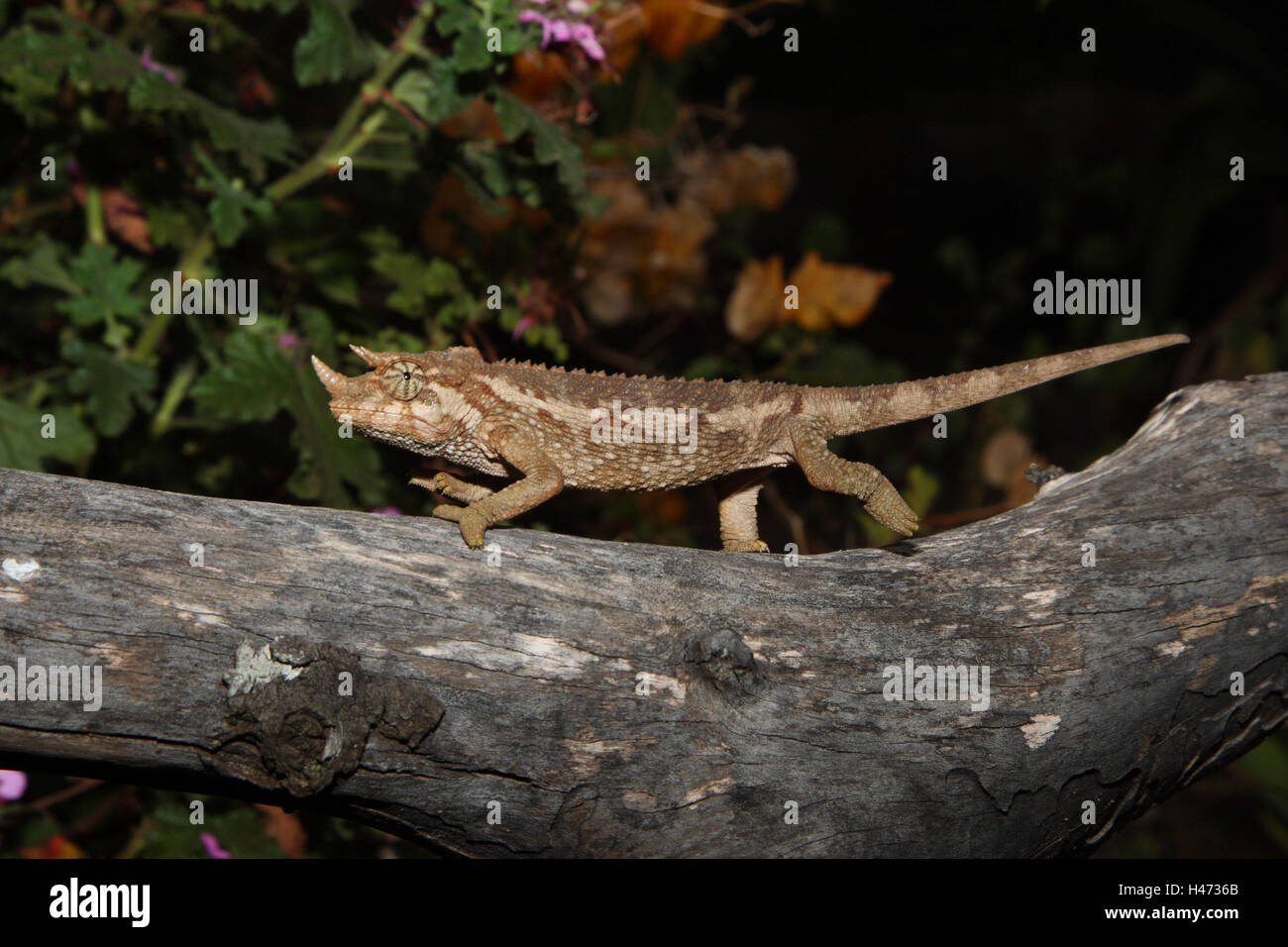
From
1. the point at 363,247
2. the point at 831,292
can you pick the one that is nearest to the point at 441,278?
the point at 363,247

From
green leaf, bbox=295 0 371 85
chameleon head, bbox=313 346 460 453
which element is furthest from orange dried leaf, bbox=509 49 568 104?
chameleon head, bbox=313 346 460 453

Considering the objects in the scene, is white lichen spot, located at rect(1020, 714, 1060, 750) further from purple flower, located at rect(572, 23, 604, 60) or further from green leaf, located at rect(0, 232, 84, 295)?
green leaf, located at rect(0, 232, 84, 295)

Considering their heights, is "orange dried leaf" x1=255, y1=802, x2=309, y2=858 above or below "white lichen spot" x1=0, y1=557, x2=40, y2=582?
below

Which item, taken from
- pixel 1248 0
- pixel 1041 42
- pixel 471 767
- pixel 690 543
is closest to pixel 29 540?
pixel 471 767

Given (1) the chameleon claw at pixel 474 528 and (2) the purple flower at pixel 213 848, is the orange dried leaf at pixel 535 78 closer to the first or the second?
(1) the chameleon claw at pixel 474 528

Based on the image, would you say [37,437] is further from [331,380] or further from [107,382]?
[331,380]
